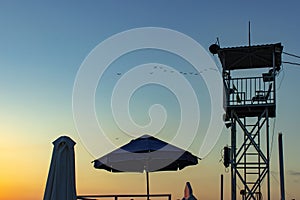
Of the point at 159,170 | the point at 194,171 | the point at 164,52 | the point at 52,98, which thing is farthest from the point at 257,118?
the point at 52,98

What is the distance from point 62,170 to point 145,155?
14.1ft

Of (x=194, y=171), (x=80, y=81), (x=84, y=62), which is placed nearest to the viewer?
(x=80, y=81)

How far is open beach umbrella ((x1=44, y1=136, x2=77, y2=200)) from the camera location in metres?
8.53

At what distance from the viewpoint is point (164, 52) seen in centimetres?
1598

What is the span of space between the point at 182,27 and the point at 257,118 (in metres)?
4.47

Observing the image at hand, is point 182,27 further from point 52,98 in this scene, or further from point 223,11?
point 52,98

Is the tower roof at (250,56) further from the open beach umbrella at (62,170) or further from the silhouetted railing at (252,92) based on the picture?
the open beach umbrella at (62,170)

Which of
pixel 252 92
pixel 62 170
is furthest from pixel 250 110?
pixel 62 170

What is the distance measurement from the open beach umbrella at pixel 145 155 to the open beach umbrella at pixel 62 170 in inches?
154

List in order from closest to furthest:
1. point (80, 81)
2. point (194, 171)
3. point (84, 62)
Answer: point (80, 81) < point (84, 62) < point (194, 171)

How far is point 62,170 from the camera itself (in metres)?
8.69

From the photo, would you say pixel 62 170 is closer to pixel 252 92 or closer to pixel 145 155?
pixel 145 155

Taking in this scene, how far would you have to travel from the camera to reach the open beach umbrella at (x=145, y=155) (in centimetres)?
1266

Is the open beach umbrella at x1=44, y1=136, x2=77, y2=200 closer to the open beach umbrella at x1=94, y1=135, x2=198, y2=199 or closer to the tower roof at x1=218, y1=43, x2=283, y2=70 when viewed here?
the open beach umbrella at x1=94, y1=135, x2=198, y2=199
